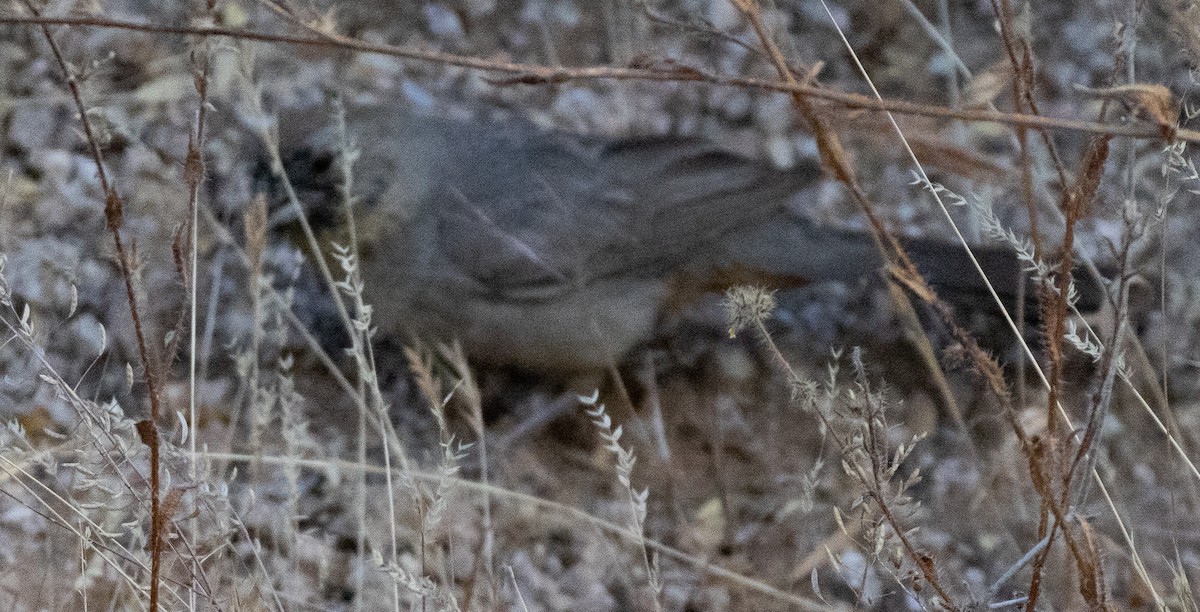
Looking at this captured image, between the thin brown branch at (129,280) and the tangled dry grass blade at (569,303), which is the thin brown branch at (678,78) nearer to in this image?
the thin brown branch at (129,280)

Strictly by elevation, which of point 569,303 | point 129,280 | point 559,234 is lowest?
point 569,303

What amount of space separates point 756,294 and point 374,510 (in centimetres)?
186

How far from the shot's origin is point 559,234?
3738mm

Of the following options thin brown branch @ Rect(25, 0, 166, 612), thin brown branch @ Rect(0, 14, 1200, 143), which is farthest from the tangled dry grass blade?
thin brown branch @ Rect(0, 14, 1200, 143)

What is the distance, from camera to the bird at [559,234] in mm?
3656

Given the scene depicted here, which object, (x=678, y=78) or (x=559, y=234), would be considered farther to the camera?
(x=559, y=234)

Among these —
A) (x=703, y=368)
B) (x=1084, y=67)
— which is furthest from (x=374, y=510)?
(x=1084, y=67)

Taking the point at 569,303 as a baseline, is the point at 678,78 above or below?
above

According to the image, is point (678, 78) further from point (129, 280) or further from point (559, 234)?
point (559, 234)

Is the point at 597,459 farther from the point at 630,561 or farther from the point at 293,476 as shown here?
the point at 293,476

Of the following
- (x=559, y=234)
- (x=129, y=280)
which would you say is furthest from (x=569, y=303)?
(x=129, y=280)

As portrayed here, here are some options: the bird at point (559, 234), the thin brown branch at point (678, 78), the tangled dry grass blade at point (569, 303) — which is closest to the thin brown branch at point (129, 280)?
the thin brown branch at point (678, 78)

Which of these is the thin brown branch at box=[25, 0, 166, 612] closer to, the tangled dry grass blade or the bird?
the tangled dry grass blade

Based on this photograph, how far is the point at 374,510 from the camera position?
3.09 meters
